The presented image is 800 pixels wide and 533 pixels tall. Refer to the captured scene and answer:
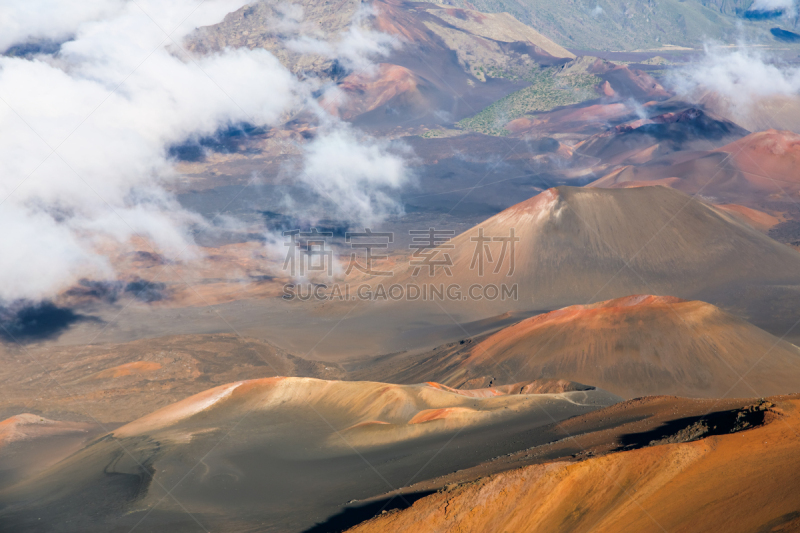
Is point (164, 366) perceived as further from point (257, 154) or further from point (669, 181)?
point (257, 154)

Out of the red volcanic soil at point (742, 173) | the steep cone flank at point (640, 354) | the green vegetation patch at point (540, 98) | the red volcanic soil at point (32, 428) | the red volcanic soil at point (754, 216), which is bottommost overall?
the red volcanic soil at point (32, 428)

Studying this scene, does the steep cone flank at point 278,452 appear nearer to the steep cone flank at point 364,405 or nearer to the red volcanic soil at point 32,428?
the steep cone flank at point 364,405

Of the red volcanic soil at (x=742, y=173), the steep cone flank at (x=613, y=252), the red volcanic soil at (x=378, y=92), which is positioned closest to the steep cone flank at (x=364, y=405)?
the steep cone flank at (x=613, y=252)

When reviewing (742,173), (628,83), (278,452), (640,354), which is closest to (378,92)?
(628,83)

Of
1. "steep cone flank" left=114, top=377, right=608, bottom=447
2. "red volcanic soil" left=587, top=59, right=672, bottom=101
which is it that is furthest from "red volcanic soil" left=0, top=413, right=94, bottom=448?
"red volcanic soil" left=587, top=59, right=672, bottom=101

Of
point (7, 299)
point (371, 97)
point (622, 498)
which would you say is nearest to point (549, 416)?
point (622, 498)

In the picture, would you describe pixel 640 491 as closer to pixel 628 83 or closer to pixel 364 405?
pixel 364 405

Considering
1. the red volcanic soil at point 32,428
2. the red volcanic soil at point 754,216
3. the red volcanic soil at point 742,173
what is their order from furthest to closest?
1. the red volcanic soil at point 742,173
2. the red volcanic soil at point 754,216
3. the red volcanic soil at point 32,428
